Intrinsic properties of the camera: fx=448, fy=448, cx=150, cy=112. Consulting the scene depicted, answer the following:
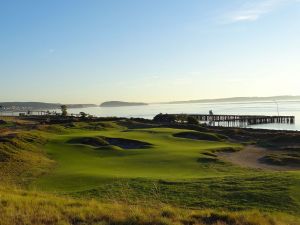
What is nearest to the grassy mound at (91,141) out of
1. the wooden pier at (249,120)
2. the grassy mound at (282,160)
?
the grassy mound at (282,160)

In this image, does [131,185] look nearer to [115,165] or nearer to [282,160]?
[115,165]

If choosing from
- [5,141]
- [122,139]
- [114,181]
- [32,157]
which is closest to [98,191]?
[114,181]

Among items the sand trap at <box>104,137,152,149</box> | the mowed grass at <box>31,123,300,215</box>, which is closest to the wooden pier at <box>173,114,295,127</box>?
the sand trap at <box>104,137,152,149</box>

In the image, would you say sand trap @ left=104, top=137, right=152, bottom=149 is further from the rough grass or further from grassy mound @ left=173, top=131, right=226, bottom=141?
the rough grass

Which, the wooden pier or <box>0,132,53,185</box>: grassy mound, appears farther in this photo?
the wooden pier

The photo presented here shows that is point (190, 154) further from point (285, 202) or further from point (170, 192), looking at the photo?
point (285, 202)

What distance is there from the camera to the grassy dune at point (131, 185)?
12117 mm

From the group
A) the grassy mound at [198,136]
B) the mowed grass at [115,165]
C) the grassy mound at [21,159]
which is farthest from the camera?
the grassy mound at [198,136]

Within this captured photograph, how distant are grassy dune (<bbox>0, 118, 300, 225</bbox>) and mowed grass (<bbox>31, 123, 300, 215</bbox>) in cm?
4

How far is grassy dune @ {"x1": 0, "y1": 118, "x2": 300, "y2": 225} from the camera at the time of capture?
12.1 meters

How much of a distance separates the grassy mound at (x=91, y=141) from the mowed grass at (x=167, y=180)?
3.28m

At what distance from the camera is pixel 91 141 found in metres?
45.5

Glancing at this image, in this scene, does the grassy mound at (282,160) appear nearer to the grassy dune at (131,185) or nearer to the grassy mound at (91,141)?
the grassy dune at (131,185)

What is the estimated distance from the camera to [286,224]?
12.3m
